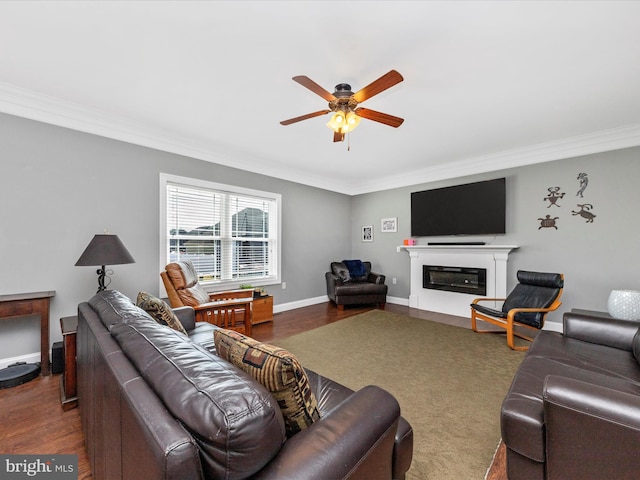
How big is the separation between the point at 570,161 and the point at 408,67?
3226mm

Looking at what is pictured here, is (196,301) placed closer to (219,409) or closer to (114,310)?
(114,310)

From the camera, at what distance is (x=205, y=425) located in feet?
2.14

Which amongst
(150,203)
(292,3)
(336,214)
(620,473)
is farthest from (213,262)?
(620,473)

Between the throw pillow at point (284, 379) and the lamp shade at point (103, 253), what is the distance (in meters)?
2.16

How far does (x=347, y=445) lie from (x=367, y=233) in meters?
5.53

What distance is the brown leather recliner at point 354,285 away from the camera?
5125 mm

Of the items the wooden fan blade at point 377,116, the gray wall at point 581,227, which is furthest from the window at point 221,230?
the gray wall at point 581,227

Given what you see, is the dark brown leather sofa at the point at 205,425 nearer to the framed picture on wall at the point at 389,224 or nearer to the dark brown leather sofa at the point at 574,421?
the dark brown leather sofa at the point at 574,421

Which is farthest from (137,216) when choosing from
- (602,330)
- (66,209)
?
(602,330)

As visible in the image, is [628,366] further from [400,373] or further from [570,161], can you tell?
[570,161]

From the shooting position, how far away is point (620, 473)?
102 cm

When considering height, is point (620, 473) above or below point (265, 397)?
below

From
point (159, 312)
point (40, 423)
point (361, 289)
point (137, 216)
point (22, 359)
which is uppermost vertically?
point (137, 216)

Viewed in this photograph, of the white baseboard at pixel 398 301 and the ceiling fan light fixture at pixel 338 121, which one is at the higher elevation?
the ceiling fan light fixture at pixel 338 121
